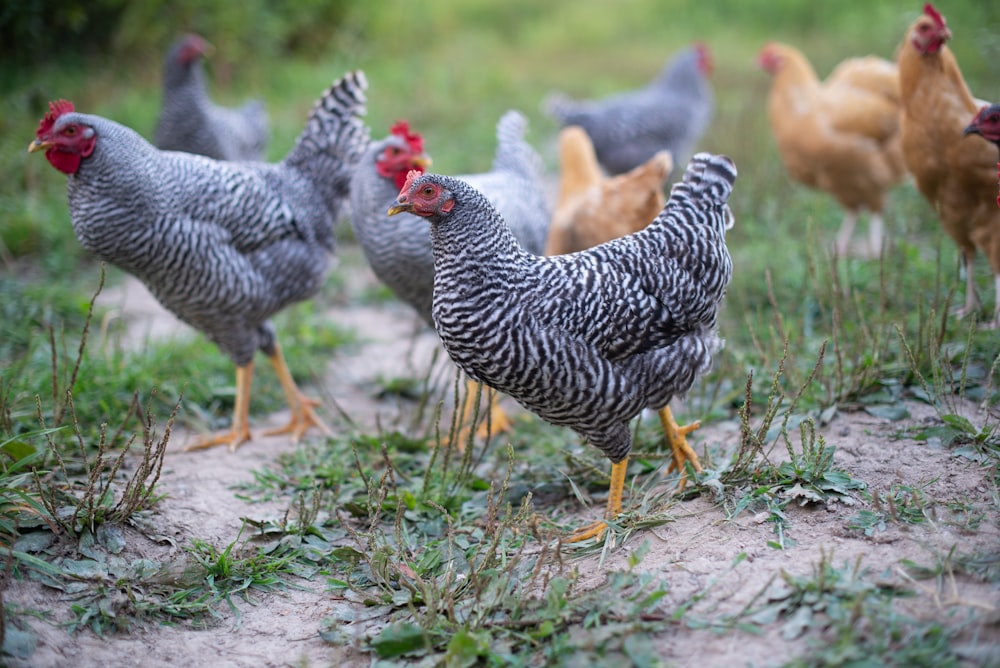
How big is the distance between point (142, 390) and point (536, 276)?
9.37ft

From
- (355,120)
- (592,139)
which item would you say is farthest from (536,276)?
(592,139)

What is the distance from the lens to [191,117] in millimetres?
7426

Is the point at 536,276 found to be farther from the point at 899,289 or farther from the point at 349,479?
the point at 899,289

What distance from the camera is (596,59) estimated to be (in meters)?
14.6

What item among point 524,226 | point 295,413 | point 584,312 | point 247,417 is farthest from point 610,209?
point 247,417

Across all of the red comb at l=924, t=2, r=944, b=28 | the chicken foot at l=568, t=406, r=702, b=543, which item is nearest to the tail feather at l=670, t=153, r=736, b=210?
the chicken foot at l=568, t=406, r=702, b=543

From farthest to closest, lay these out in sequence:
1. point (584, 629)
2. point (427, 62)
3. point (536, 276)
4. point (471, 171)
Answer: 1. point (427, 62)
2. point (471, 171)
3. point (536, 276)
4. point (584, 629)

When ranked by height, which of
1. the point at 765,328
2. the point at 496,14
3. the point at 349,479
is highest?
the point at 496,14

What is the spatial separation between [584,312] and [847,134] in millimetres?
4271

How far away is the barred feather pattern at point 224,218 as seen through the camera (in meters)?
4.08

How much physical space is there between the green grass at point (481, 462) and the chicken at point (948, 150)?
0.24m

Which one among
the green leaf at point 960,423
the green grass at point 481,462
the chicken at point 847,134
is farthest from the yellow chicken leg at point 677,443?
the chicken at point 847,134

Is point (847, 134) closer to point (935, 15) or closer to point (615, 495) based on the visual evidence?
point (935, 15)

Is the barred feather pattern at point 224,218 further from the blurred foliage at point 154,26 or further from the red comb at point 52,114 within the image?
the blurred foliage at point 154,26
